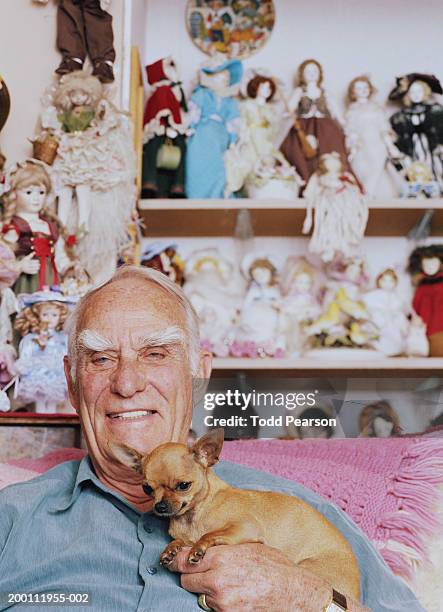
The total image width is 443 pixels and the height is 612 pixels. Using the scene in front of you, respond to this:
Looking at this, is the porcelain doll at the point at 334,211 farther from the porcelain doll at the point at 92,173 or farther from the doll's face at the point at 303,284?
the porcelain doll at the point at 92,173

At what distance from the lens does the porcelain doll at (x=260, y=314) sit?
2.21 meters

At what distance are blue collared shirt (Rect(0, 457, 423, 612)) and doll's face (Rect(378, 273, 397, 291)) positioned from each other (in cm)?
144

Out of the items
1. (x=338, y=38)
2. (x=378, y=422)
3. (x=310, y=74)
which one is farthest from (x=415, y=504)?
(x=338, y=38)

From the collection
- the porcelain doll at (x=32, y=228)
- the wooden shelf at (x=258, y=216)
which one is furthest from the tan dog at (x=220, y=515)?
the wooden shelf at (x=258, y=216)

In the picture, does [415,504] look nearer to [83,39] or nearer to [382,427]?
[382,427]

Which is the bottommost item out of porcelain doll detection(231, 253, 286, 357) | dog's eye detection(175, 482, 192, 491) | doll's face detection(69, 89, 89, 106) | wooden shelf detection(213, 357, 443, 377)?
wooden shelf detection(213, 357, 443, 377)

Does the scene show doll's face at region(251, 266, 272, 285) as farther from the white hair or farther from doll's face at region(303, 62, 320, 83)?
the white hair

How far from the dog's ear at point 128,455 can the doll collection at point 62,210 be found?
839mm

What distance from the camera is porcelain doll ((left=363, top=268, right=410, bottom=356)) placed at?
2260mm

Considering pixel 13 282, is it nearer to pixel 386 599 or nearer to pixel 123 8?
pixel 123 8

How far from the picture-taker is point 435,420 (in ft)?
4.04

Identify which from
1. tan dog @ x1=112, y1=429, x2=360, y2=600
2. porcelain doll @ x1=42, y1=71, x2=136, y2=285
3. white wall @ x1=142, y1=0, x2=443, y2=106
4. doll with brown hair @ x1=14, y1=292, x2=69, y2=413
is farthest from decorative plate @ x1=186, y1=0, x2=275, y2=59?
tan dog @ x1=112, y1=429, x2=360, y2=600

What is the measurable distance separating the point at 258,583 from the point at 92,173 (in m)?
1.19

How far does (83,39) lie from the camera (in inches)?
77.1
